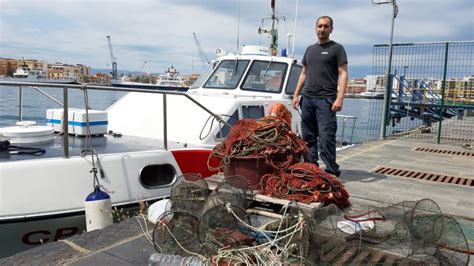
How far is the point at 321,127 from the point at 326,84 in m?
0.51

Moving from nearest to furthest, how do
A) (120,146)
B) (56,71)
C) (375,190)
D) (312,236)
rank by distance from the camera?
1. (312,236)
2. (375,190)
3. (120,146)
4. (56,71)

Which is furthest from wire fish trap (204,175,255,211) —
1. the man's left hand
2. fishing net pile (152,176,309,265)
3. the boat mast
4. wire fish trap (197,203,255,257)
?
the boat mast

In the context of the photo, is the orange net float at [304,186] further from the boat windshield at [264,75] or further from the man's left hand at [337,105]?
the boat windshield at [264,75]

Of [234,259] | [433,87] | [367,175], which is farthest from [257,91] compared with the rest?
[433,87]

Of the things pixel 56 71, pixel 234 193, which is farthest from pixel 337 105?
pixel 56 71

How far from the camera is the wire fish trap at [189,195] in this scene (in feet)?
9.93

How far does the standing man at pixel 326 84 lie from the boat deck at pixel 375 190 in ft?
2.16

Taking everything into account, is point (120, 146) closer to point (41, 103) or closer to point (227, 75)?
point (227, 75)

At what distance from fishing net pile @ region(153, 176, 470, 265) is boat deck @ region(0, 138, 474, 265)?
35cm

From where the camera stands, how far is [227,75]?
7266 mm

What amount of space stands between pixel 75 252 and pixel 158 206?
786mm

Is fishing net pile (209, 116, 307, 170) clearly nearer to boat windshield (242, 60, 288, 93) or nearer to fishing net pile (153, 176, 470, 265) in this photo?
fishing net pile (153, 176, 470, 265)

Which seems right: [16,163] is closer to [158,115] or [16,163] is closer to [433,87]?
[158,115]

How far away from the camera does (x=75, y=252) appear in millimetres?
2846
